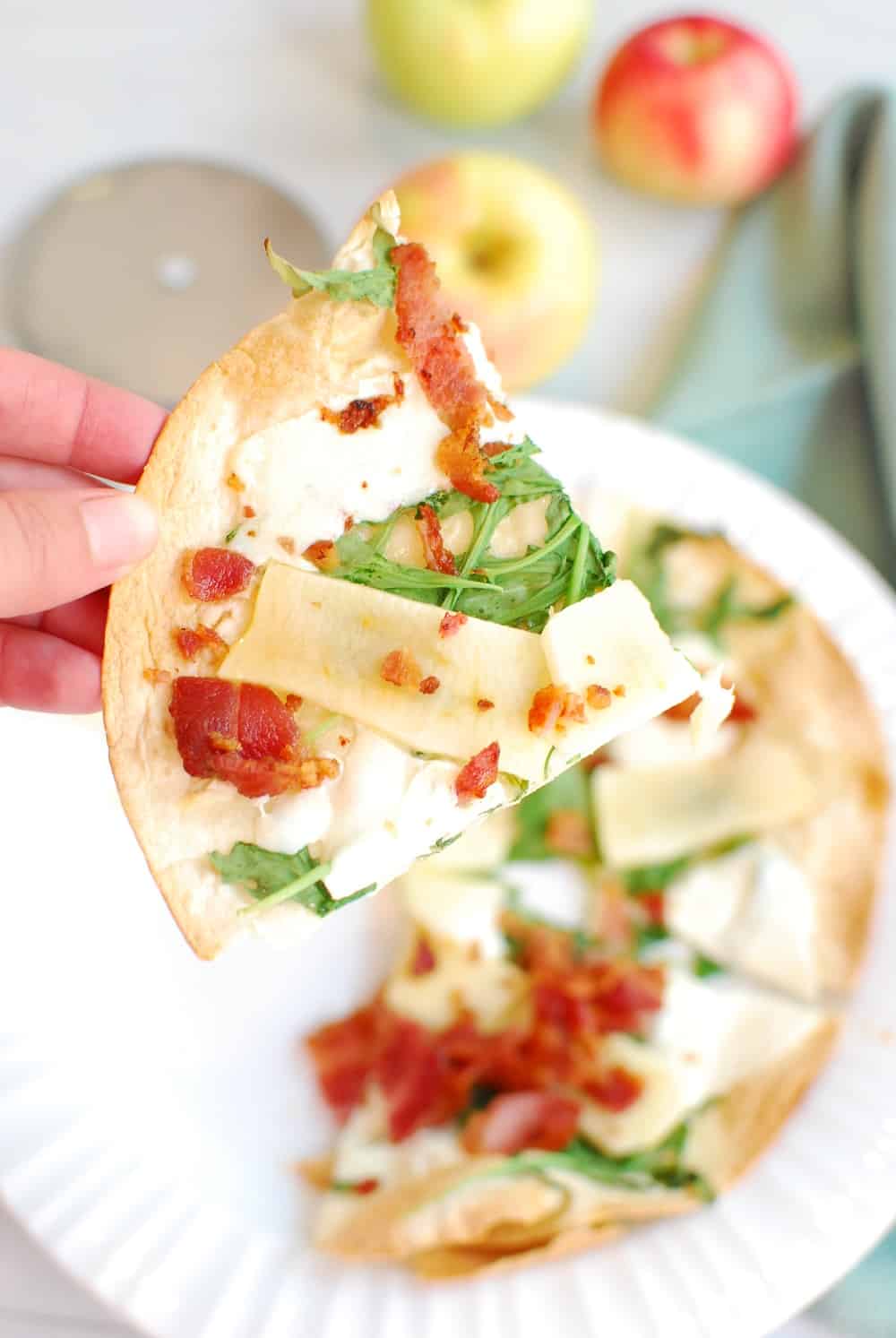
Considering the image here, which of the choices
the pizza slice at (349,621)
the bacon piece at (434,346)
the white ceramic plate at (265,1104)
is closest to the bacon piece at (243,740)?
the pizza slice at (349,621)

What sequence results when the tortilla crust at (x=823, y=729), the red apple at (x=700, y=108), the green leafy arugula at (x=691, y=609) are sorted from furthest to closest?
the red apple at (x=700, y=108), the green leafy arugula at (x=691, y=609), the tortilla crust at (x=823, y=729)

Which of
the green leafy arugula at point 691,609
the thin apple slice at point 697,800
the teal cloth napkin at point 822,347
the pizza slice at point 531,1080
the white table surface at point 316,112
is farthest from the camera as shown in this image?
the white table surface at point 316,112

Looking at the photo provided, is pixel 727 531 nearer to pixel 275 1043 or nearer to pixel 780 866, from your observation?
pixel 780 866

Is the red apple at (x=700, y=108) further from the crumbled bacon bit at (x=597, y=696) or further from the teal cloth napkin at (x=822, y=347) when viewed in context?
the crumbled bacon bit at (x=597, y=696)

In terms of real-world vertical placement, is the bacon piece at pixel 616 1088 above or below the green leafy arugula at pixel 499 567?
below

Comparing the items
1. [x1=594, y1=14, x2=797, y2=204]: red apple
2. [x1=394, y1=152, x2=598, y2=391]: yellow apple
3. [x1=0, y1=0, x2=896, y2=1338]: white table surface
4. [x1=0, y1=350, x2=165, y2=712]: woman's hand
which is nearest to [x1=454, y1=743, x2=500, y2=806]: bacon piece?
[x1=0, y1=350, x2=165, y2=712]: woman's hand

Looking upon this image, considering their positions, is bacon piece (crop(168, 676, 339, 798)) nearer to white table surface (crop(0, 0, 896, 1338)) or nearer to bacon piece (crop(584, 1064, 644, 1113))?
bacon piece (crop(584, 1064, 644, 1113))
